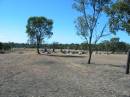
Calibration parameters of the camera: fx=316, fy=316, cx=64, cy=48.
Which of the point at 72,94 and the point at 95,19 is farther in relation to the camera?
the point at 95,19

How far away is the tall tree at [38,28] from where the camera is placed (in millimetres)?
90875

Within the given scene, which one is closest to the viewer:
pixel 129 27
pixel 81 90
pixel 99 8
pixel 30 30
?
pixel 81 90

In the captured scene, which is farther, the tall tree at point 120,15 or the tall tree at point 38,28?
the tall tree at point 38,28

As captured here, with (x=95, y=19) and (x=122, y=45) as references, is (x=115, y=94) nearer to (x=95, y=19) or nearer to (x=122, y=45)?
(x=95, y=19)

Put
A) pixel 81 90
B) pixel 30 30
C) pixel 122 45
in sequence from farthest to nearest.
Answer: pixel 122 45 < pixel 30 30 < pixel 81 90

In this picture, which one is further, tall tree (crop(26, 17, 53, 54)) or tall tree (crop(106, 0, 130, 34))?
tall tree (crop(26, 17, 53, 54))

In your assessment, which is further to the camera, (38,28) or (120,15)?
(38,28)

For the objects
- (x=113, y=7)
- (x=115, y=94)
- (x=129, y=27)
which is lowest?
(x=115, y=94)

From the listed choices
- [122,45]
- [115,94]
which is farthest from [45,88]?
[122,45]

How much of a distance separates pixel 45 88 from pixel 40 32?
80.0 meters

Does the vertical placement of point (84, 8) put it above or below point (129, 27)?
above

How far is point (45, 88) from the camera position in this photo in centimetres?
1247

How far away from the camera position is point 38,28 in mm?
91250

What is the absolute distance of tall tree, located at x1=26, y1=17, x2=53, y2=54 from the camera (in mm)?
90875
